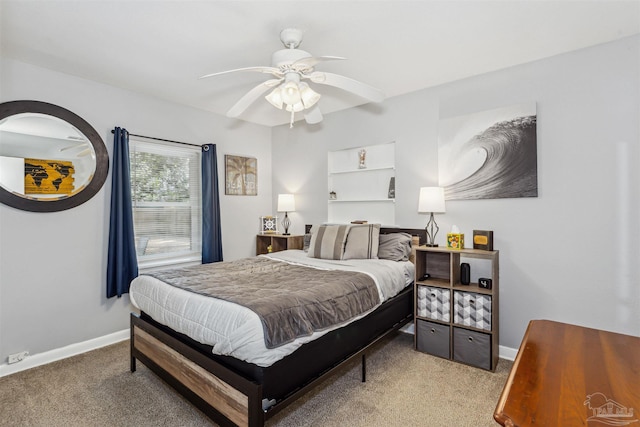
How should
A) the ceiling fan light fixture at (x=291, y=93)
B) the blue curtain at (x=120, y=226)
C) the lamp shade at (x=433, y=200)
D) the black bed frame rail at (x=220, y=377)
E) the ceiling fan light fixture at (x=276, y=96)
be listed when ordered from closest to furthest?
the black bed frame rail at (x=220, y=377) → the ceiling fan light fixture at (x=291, y=93) → the ceiling fan light fixture at (x=276, y=96) → the lamp shade at (x=433, y=200) → the blue curtain at (x=120, y=226)

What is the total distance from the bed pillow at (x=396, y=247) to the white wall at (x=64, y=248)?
106 inches

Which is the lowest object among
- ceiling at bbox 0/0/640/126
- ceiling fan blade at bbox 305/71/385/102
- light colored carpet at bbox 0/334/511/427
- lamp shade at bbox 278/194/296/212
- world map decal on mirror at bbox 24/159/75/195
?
light colored carpet at bbox 0/334/511/427

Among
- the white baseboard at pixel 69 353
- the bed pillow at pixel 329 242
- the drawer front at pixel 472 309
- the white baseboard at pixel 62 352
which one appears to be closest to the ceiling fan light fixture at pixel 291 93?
the bed pillow at pixel 329 242

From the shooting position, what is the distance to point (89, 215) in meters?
3.06

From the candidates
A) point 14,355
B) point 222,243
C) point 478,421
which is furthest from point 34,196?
point 478,421

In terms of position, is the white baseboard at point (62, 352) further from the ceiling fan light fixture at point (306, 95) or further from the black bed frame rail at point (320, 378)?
the ceiling fan light fixture at point (306, 95)

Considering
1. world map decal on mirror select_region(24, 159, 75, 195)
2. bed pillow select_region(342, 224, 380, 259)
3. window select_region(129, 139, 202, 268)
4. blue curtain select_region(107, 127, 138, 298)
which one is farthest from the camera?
window select_region(129, 139, 202, 268)

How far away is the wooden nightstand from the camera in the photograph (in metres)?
4.23

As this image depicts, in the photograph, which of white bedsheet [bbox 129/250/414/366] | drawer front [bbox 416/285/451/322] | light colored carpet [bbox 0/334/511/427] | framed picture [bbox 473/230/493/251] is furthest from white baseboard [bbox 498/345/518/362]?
white bedsheet [bbox 129/250/414/366]

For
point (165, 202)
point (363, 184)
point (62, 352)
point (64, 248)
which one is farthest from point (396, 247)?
point (62, 352)

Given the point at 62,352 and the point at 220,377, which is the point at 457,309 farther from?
the point at 62,352

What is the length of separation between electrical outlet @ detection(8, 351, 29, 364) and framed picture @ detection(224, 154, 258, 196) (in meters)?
2.47

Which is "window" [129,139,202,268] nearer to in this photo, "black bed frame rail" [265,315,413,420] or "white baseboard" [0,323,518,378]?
"white baseboard" [0,323,518,378]

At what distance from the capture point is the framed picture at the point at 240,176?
4.25 metres
